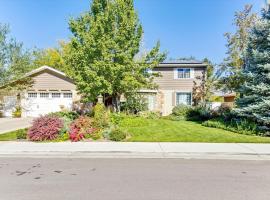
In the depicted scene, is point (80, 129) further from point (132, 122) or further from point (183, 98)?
point (183, 98)

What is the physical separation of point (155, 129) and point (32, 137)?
666 centimetres

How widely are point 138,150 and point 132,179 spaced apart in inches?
148

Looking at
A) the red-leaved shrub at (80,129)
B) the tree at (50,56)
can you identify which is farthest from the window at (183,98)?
the tree at (50,56)

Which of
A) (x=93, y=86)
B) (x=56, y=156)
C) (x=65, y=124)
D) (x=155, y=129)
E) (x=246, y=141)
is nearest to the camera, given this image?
(x=56, y=156)

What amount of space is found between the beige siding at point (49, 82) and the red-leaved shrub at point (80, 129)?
13459mm

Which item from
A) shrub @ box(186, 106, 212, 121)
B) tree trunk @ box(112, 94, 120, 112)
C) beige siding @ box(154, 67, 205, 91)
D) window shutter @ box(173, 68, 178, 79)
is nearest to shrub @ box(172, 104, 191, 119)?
shrub @ box(186, 106, 212, 121)

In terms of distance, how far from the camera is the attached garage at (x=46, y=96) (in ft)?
88.1

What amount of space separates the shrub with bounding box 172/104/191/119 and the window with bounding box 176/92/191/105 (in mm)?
1685

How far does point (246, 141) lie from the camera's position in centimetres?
1259

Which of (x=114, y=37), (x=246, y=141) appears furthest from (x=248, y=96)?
(x=114, y=37)

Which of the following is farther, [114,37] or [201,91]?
[201,91]

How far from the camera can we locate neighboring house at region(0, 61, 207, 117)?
2684 cm

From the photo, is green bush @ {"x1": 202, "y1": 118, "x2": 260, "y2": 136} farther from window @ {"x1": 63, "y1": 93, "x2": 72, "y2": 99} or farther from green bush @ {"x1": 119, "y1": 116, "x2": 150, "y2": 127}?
window @ {"x1": 63, "y1": 93, "x2": 72, "y2": 99}

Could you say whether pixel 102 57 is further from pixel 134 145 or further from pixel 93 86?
pixel 134 145
